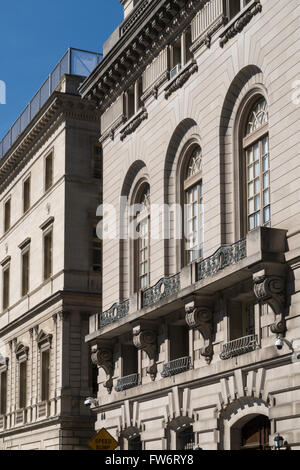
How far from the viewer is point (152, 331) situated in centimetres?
3784

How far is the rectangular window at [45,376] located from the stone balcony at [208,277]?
10.3 meters

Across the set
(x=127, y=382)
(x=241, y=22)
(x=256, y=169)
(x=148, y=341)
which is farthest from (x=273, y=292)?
(x=127, y=382)

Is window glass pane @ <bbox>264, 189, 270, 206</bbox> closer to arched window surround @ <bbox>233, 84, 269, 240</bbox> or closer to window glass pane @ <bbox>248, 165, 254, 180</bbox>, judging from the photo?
window glass pane @ <bbox>248, 165, 254, 180</bbox>

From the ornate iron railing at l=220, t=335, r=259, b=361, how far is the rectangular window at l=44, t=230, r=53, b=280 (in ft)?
75.2

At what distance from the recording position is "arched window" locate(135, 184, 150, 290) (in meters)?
40.6

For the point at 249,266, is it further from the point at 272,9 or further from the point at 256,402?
the point at 272,9

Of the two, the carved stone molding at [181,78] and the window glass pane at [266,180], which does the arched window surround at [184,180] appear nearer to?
the carved stone molding at [181,78]

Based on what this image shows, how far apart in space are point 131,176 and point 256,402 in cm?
1515

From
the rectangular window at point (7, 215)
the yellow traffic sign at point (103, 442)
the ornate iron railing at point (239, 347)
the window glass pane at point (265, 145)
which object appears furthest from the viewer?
the rectangular window at point (7, 215)

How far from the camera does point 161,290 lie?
36688 mm

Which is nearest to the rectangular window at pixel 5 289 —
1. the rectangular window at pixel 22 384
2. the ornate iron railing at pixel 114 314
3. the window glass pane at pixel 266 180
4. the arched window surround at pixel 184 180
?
the rectangular window at pixel 22 384

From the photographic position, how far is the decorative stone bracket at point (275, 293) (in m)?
29.1

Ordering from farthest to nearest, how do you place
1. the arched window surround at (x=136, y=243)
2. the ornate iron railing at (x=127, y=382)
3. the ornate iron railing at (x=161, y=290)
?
the arched window surround at (x=136, y=243) < the ornate iron railing at (x=127, y=382) < the ornate iron railing at (x=161, y=290)
